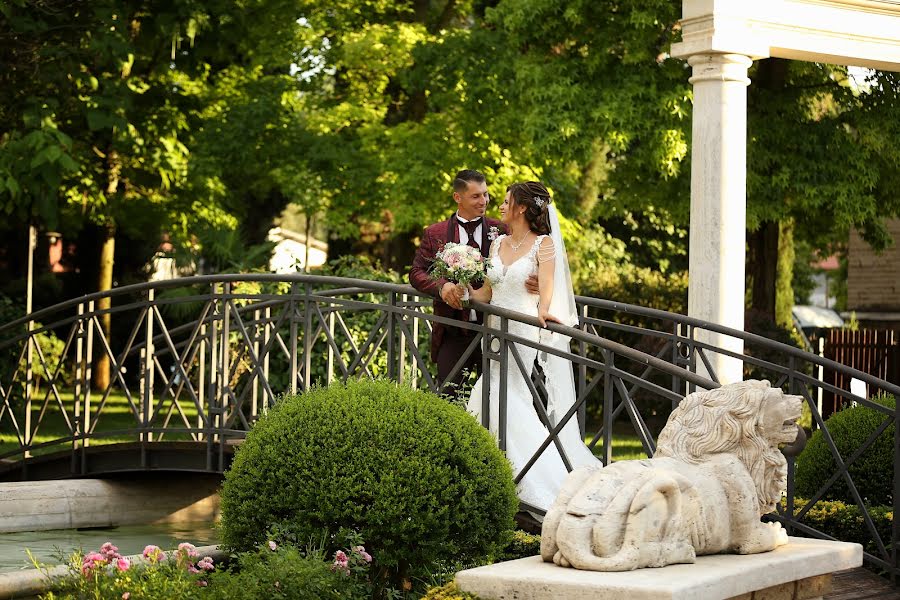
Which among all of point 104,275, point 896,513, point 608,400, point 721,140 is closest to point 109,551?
point 608,400

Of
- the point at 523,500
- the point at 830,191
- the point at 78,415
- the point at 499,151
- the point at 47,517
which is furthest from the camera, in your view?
the point at 499,151

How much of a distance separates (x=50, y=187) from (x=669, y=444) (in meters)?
7.69

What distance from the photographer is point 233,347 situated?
1420 centimetres

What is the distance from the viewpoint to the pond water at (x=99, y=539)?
880 centimetres

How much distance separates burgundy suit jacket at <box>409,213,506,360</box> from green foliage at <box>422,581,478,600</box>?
3.05 m

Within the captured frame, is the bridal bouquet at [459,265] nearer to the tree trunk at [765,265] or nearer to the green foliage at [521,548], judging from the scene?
the green foliage at [521,548]

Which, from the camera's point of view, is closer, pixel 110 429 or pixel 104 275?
pixel 110 429

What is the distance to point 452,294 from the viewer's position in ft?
27.3

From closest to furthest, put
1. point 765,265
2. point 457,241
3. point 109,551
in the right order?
point 109,551 → point 457,241 → point 765,265

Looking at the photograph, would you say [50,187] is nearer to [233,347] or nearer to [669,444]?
[233,347]

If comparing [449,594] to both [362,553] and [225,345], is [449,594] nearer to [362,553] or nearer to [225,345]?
[362,553]

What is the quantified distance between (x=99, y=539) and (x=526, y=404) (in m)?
3.46

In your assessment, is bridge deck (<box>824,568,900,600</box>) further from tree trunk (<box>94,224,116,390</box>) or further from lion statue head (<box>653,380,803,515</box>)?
tree trunk (<box>94,224,116,390</box>)

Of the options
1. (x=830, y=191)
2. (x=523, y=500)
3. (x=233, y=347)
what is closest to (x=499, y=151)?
(x=830, y=191)
